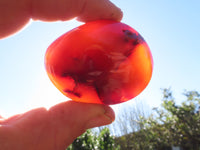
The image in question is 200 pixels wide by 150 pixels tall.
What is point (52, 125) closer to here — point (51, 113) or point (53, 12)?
point (51, 113)

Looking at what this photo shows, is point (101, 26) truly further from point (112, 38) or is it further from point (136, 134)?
point (136, 134)

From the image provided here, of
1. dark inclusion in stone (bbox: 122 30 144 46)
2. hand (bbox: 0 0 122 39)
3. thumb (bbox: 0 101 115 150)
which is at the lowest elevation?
thumb (bbox: 0 101 115 150)

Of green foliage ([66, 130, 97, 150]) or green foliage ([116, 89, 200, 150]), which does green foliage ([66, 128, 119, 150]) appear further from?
green foliage ([116, 89, 200, 150])

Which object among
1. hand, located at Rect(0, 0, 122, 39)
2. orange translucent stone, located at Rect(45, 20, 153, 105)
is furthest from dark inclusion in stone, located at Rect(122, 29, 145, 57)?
hand, located at Rect(0, 0, 122, 39)

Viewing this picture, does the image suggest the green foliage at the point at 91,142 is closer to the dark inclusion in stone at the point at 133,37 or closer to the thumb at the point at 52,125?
the thumb at the point at 52,125

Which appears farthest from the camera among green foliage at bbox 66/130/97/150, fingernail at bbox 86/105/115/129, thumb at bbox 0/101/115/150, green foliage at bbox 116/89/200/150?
green foliage at bbox 66/130/97/150
